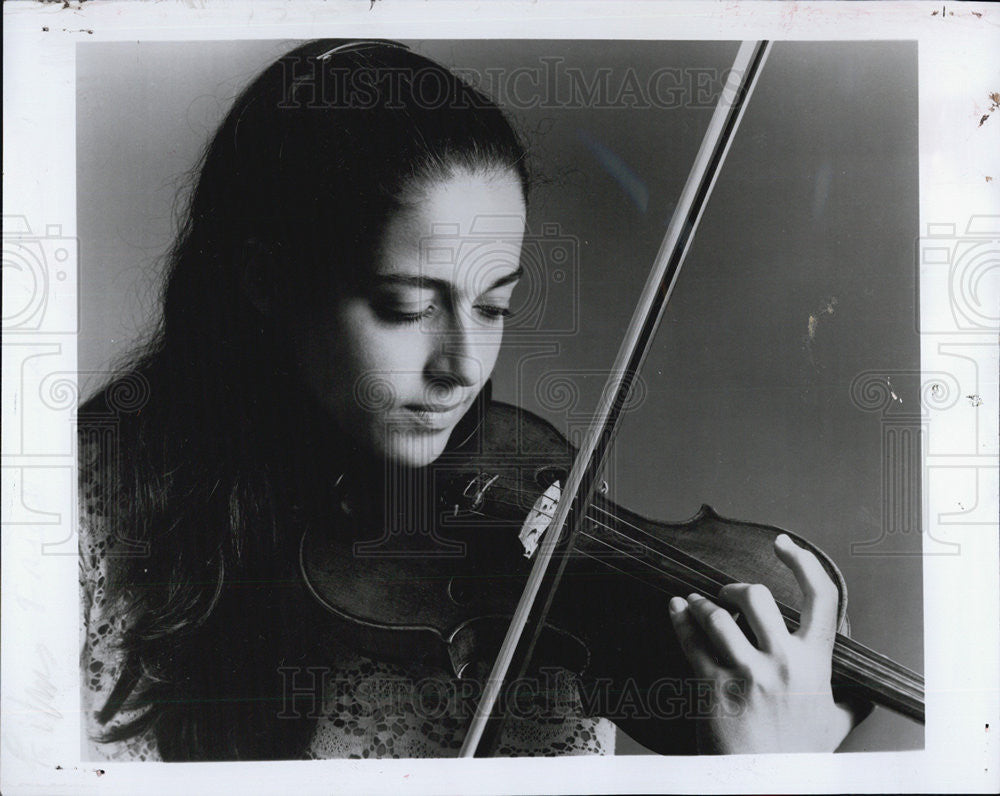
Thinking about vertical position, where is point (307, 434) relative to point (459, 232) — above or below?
below

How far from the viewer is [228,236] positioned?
0.93 m

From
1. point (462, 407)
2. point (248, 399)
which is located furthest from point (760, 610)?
point (248, 399)

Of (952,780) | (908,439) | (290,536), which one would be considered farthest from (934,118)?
(290,536)

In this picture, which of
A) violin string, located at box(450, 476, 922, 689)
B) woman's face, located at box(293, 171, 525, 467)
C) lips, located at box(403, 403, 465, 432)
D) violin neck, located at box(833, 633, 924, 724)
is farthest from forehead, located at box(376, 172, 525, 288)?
violin neck, located at box(833, 633, 924, 724)

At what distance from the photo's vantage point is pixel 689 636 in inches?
36.7

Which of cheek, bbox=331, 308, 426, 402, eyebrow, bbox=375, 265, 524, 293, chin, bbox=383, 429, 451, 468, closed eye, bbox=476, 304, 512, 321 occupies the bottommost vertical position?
chin, bbox=383, 429, 451, 468

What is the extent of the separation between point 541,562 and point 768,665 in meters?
0.33

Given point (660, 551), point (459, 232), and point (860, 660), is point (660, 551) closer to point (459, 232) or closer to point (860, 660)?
point (860, 660)

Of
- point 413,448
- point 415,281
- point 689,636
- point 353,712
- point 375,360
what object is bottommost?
point 353,712

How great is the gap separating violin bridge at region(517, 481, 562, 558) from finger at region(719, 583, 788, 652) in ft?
0.80

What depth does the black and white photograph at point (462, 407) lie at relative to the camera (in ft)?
3.05

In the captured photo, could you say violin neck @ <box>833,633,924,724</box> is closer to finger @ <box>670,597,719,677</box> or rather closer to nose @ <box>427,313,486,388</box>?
finger @ <box>670,597,719,677</box>

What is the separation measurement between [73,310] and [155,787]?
25.4 inches

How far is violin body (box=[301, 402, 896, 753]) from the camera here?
923 mm
